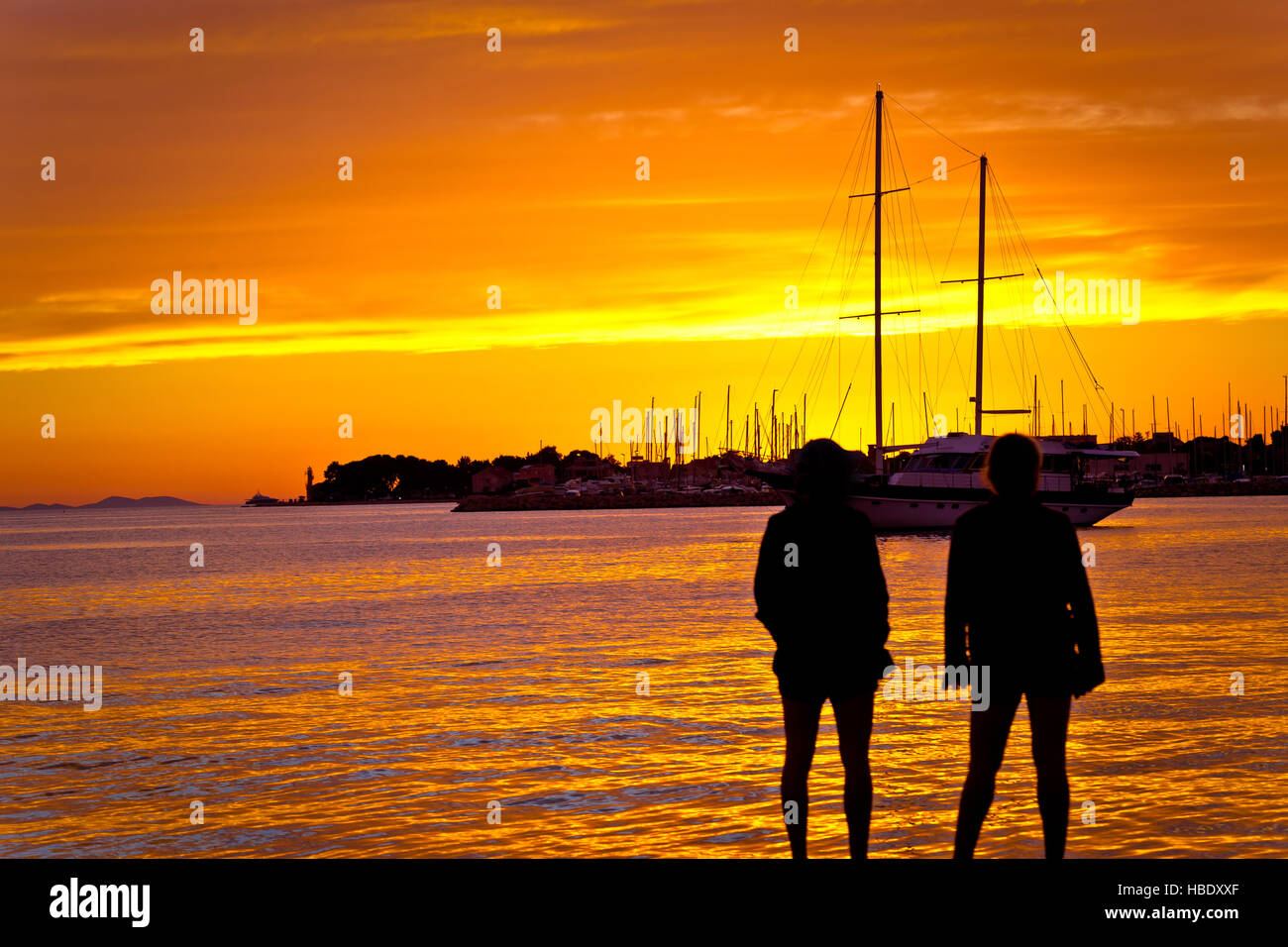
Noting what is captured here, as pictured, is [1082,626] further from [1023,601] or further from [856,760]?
[856,760]

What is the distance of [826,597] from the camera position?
19.5 feet

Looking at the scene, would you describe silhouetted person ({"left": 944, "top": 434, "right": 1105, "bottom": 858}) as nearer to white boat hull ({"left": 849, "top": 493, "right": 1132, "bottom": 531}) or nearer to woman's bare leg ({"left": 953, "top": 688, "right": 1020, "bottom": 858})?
woman's bare leg ({"left": 953, "top": 688, "right": 1020, "bottom": 858})

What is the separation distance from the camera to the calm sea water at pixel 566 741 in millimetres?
9805

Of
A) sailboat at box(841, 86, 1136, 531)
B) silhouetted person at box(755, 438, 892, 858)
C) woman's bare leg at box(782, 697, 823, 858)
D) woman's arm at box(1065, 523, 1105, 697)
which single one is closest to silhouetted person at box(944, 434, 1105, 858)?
woman's arm at box(1065, 523, 1105, 697)

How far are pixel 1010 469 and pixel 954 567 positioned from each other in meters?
0.53

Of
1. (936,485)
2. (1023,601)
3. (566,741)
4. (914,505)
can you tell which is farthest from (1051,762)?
(936,485)

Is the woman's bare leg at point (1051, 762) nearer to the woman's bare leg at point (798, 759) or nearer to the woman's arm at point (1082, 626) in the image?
the woman's arm at point (1082, 626)

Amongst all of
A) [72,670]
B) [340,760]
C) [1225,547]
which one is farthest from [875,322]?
[340,760]

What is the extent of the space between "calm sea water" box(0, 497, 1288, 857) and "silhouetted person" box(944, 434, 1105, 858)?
3447mm

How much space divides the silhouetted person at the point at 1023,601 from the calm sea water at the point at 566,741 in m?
3.45

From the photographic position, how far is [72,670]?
2289 cm

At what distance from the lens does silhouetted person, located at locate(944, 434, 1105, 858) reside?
5809mm
